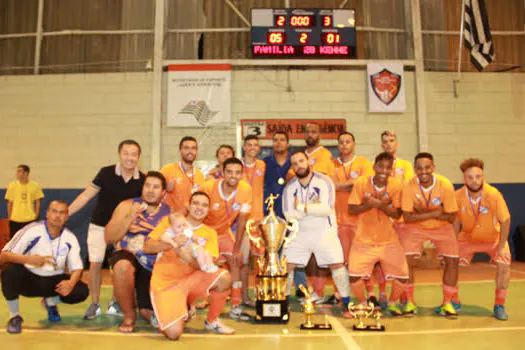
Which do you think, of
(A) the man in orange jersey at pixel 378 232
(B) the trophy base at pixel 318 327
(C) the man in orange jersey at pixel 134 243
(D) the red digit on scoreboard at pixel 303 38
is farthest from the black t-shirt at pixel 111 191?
(D) the red digit on scoreboard at pixel 303 38

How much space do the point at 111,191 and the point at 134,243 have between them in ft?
2.24

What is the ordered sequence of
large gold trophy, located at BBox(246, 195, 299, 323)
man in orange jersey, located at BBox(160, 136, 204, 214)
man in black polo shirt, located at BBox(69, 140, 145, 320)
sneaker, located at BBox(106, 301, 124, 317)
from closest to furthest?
large gold trophy, located at BBox(246, 195, 299, 323)
man in black polo shirt, located at BBox(69, 140, 145, 320)
sneaker, located at BBox(106, 301, 124, 317)
man in orange jersey, located at BBox(160, 136, 204, 214)

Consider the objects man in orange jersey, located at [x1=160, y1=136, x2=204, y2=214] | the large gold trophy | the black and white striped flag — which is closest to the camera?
the large gold trophy

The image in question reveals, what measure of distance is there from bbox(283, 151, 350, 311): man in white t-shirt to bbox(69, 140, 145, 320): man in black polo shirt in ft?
A: 5.31

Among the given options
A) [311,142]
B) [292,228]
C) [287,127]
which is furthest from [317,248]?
[287,127]

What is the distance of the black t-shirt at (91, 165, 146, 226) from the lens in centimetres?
437

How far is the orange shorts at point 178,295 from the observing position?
348cm

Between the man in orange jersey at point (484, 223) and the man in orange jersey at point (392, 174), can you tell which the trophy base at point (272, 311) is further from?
the man in orange jersey at point (484, 223)

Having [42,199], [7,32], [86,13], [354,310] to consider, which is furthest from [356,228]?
[7,32]

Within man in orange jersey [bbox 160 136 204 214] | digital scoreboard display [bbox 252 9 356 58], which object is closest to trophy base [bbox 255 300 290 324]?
man in orange jersey [bbox 160 136 204 214]

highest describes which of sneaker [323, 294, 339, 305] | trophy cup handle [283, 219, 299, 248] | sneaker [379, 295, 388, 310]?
trophy cup handle [283, 219, 299, 248]

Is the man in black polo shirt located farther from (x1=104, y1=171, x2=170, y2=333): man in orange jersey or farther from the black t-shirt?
(x1=104, y1=171, x2=170, y2=333): man in orange jersey

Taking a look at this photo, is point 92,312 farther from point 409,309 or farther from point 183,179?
point 409,309

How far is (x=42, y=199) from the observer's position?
30.6 ft
